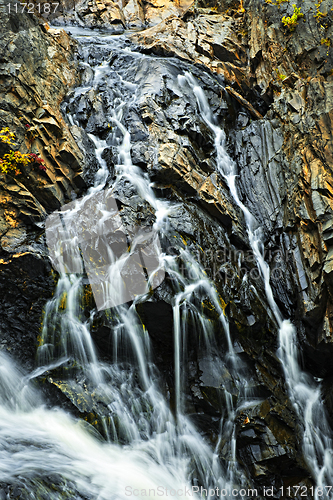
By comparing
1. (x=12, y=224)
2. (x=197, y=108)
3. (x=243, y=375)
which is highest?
(x=197, y=108)

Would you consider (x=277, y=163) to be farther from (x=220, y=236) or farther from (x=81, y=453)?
(x=81, y=453)

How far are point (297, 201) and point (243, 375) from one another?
464cm

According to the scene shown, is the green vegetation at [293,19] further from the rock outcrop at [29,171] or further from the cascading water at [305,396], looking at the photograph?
the rock outcrop at [29,171]

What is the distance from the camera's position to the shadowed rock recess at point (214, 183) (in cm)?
713

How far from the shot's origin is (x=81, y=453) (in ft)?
20.8

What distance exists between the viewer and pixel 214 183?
379 inches

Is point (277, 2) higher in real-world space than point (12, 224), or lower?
higher

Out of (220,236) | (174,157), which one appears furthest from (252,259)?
(174,157)

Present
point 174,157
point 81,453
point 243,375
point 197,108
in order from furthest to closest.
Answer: point 197,108 < point 174,157 < point 243,375 < point 81,453
